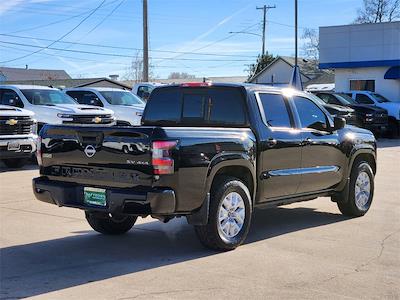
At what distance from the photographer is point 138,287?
5.35 meters

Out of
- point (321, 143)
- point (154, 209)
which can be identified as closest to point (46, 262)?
point (154, 209)

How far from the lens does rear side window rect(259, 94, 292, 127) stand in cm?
741

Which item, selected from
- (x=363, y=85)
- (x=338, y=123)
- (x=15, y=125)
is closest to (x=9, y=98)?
(x=15, y=125)

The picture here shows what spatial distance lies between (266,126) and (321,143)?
4.03 ft

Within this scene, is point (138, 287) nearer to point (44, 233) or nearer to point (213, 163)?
point (213, 163)

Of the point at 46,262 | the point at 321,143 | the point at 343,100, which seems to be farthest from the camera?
the point at 343,100

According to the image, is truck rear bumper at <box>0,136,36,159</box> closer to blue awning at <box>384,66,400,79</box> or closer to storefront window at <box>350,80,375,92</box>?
blue awning at <box>384,66,400,79</box>

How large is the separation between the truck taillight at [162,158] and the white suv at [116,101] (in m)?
Result: 12.2

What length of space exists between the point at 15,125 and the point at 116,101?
5.50 m

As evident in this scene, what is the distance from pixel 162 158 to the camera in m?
5.88

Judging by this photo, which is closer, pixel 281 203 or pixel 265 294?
pixel 265 294

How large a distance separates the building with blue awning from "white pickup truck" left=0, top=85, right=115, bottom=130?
2017cm

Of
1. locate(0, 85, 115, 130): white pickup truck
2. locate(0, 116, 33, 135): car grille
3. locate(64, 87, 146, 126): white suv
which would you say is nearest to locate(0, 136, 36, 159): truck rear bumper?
locate(0, 116, 33, 135): car grille

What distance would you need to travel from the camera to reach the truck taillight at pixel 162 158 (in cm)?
587
